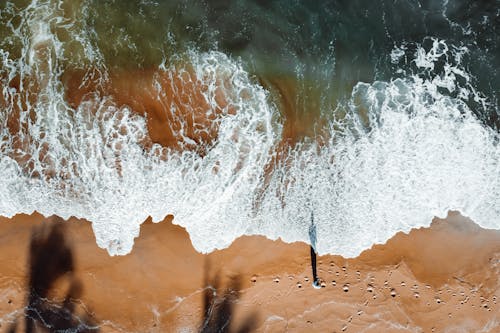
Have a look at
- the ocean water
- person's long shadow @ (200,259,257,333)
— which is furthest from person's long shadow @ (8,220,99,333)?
person's long shadow @ (200,259,257,333)

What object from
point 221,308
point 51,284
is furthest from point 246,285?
point 51,284

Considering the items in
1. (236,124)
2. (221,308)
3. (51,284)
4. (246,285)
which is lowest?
(221,308)

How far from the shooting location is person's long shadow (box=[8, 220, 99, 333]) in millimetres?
4746

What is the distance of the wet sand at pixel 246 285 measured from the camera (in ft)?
15.5

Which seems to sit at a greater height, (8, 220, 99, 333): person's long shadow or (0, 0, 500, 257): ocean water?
(0, 0, 500, 257): ocean water

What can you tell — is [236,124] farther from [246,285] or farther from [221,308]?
[221,308]

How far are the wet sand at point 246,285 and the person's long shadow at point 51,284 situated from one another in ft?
0.07

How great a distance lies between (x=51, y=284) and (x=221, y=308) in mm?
2432

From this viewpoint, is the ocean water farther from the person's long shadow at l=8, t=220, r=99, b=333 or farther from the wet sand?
the person's long shadow at l=8, t=220, r=99, b=333

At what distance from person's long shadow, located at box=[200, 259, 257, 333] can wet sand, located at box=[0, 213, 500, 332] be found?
1 cm

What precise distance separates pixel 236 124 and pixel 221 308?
102 inches

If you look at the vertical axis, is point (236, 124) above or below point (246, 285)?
above

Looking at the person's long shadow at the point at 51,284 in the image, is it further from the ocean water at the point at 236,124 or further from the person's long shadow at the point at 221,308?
the person's long shadow at the point at 221,308

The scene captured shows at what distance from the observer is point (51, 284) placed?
15.6ft
